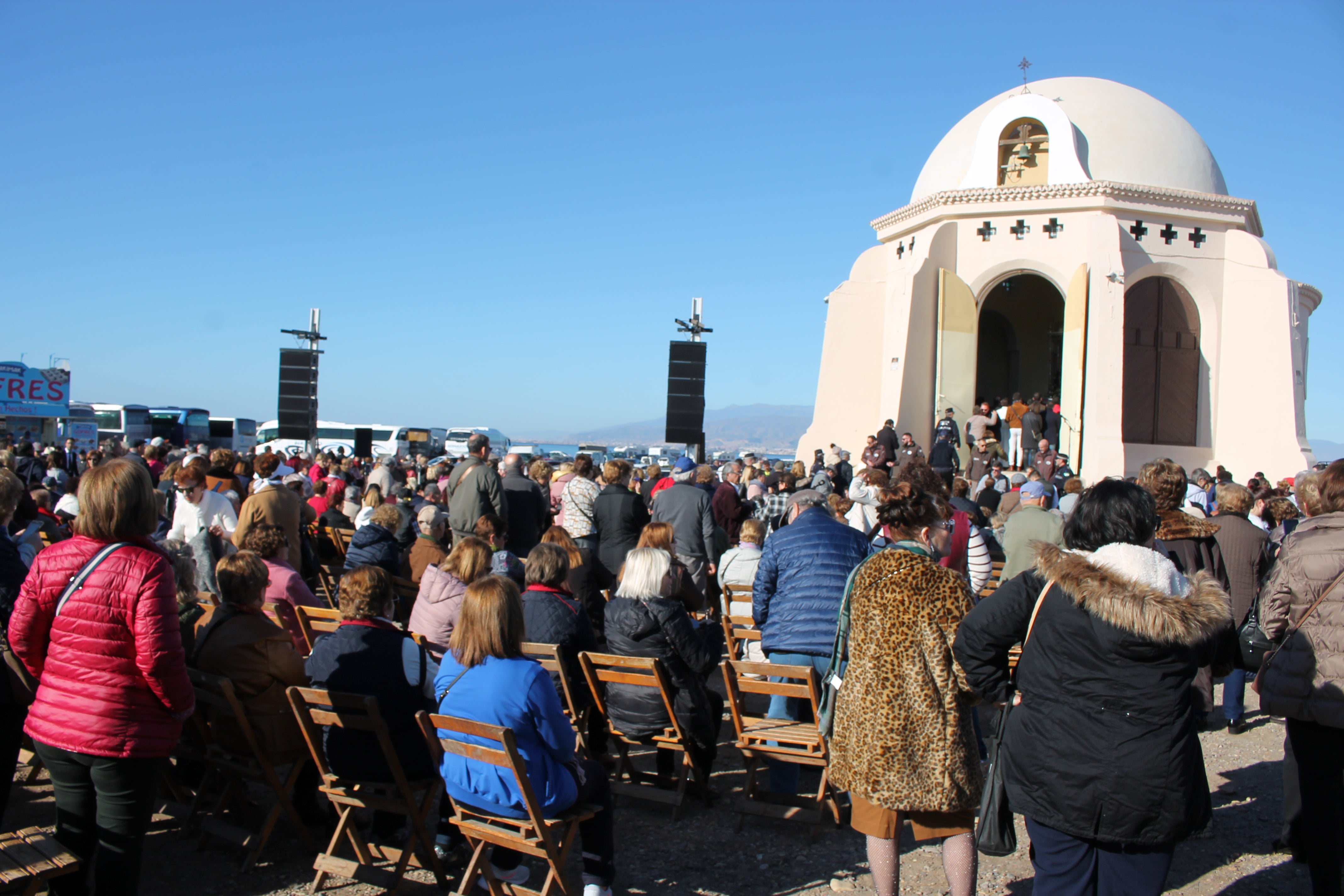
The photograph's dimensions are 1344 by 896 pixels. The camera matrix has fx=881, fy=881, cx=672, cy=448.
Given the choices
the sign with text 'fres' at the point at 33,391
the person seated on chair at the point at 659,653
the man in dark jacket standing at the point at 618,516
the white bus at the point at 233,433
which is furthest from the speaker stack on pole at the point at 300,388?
the white bus at the point at 233,433

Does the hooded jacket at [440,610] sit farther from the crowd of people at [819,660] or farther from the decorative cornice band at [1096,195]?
the decorative cornice band at [1096,195]

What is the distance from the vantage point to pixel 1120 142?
17.7 metres

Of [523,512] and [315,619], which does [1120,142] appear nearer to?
[523,512]

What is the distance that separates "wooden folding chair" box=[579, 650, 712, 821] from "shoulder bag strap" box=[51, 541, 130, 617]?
2.16 metres

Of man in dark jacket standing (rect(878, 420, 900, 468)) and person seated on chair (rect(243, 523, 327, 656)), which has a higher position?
man in dark jacket standing (rect(878, 420, 900, 468))

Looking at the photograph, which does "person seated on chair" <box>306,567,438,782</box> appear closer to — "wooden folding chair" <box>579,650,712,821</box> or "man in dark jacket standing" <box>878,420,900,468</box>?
"wooden folding chair" <box>579,650,712,821</box>

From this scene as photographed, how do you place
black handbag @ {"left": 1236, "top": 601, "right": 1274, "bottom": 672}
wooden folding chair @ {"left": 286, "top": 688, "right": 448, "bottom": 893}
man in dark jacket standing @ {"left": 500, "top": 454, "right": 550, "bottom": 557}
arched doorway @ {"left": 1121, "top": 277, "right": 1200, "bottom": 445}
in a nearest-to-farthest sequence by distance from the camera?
wooden folding chair @ {"left": 286, "top": 688, "right": 448, "bottom": 893}
black handbag @ {"left": 1236, "top": 601, "right": 1274, "bottom": 672}
man in dark jacket standing @ {"left": 500, "top": 454, "right": 550, "bottom": 557}
arched doorway @ {"left": 1121, "top": 277, "right": 1200, "bottom": 445}

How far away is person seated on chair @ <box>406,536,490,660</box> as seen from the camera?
480cm

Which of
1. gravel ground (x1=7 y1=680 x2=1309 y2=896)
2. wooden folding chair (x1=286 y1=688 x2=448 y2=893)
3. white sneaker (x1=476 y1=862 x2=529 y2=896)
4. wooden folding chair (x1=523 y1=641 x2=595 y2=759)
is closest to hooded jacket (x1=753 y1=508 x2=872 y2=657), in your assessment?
gravel ground (x1=7 y1=680 x2=1309 y2=896)

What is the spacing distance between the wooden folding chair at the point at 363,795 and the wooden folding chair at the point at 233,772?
20 cm

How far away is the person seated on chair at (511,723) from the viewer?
3213 millimetres

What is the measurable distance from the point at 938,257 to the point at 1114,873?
16.2m

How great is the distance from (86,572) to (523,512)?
18.0 feet

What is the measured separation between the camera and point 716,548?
782 centimetres
